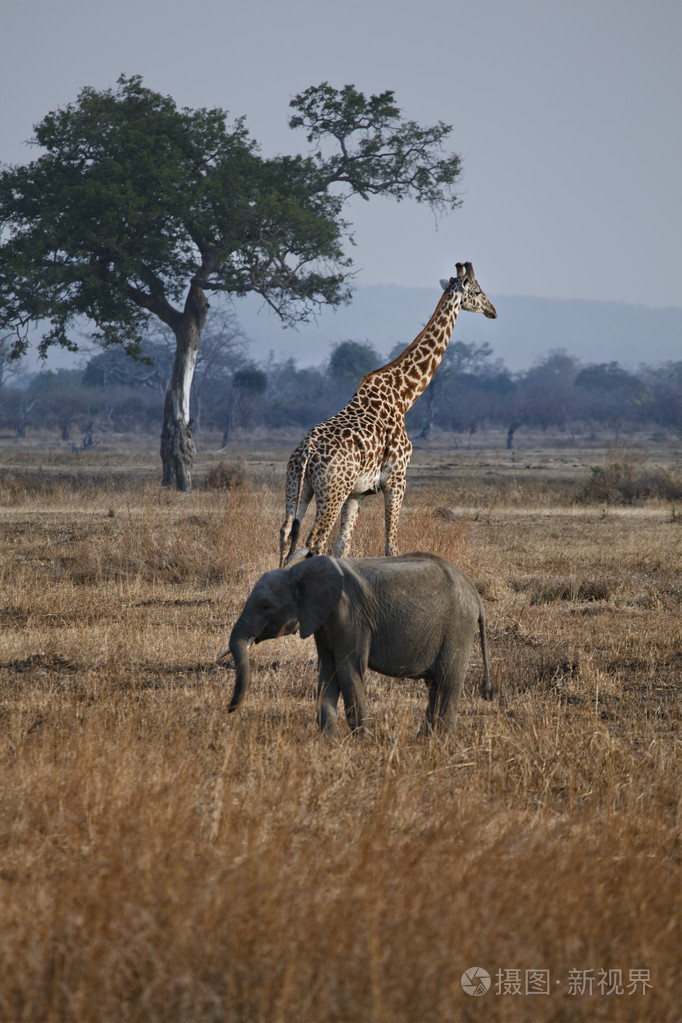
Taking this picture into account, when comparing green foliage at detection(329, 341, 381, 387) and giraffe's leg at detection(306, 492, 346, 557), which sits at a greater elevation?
green foliage at detection(329, 341, 381, 387)

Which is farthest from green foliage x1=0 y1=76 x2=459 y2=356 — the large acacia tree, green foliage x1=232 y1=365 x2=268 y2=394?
green foliage x1=232 y1=365 x2=268 y2=394

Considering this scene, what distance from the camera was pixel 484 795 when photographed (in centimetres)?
409

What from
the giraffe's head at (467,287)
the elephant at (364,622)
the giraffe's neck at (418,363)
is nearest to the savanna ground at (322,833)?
the elephant at (364,622)

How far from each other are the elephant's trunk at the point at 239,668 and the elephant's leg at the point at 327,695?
0.46 metres

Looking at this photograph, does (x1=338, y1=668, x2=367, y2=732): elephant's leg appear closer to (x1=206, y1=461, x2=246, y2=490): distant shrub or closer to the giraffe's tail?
the giraffe's tail

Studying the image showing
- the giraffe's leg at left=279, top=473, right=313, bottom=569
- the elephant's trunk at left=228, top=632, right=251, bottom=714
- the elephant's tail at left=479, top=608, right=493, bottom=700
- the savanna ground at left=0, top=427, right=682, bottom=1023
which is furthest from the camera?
the giraffe's leg at left=279, top=473, right=313, bottom=569

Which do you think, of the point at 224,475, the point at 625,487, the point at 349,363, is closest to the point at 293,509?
the point at 625,487

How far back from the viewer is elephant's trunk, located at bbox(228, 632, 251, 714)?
4684mm

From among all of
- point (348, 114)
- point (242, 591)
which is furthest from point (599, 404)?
point (242, 591)

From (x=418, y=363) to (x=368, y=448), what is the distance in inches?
50.5

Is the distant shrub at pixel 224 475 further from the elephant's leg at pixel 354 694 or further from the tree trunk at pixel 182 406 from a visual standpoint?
the elephant's leg at pixel 354 694

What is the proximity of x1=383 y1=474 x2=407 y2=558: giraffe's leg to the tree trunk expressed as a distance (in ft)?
53.2

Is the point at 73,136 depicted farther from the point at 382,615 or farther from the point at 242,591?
the point at 382,615

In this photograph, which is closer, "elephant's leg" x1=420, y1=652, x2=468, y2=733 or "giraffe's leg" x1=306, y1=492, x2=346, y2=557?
"elephant's leg" x1=420, y1=652, x2=468, y2=733
